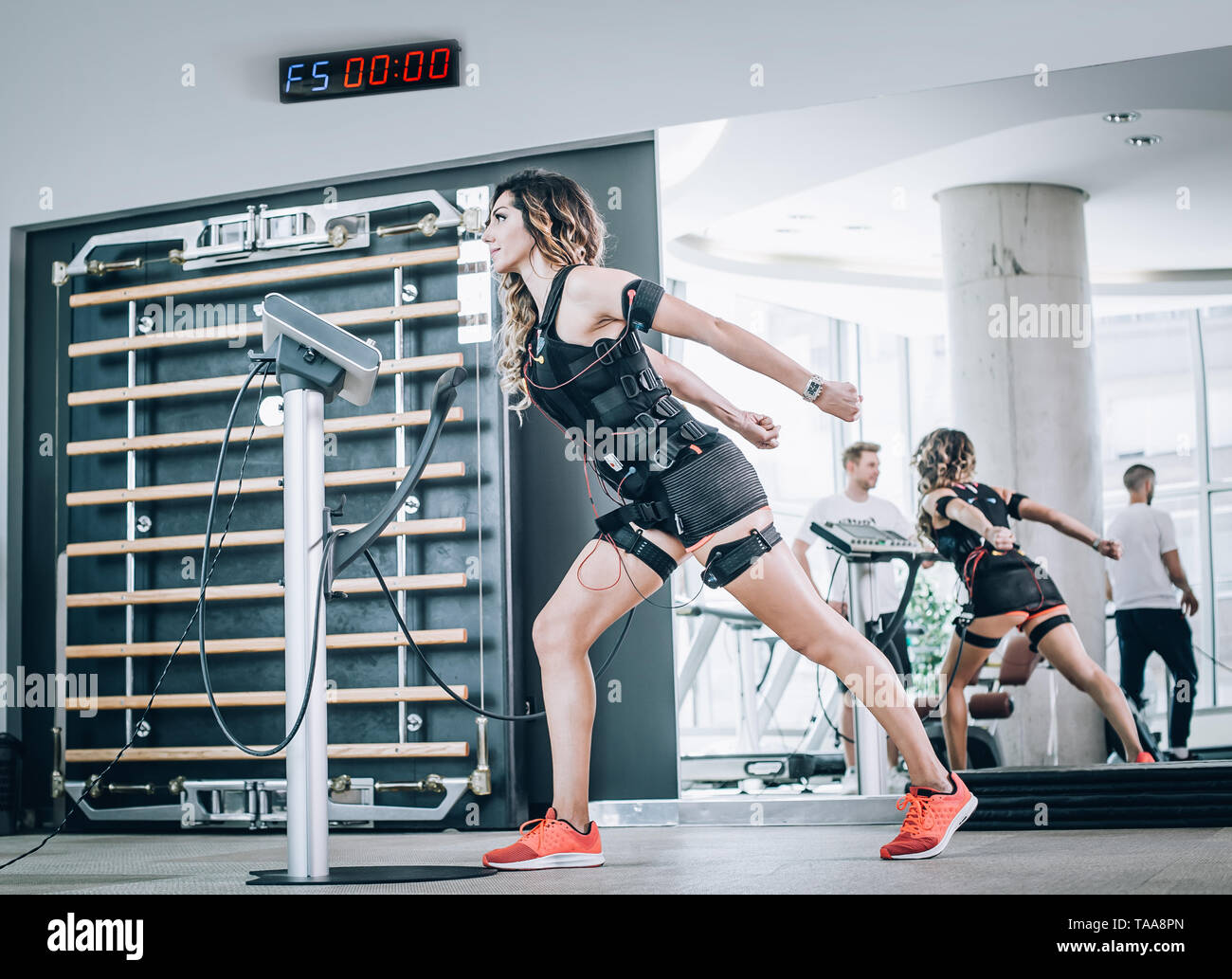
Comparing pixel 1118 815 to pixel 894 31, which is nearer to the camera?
pixel 1118 815

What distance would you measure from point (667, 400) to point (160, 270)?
2.82 m

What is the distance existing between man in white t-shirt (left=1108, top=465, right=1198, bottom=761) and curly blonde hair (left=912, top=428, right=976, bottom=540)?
55.4 inches

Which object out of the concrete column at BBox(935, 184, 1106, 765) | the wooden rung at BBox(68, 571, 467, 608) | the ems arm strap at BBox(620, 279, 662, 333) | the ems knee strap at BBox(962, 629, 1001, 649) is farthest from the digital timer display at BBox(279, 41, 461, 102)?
the ems knee strap at BBox(962, 629, 1001, 649)

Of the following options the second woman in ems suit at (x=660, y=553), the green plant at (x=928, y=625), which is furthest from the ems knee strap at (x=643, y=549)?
the green plant at (x=928, y=625)

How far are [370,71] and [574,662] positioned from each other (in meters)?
2.89

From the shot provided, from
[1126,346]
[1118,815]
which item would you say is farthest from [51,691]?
[1126,346]

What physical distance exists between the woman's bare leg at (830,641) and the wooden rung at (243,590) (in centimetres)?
171

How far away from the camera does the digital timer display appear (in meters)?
4.63

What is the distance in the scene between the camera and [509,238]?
3.18 meters

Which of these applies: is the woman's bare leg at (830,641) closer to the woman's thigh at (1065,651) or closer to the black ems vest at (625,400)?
the black ems vest at (625,400)

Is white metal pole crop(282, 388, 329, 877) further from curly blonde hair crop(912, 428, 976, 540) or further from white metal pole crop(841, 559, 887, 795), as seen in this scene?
curly blonde hair crop(912, 428, 976, 540)

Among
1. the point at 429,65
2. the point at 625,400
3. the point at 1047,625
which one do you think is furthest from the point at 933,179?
the point at 625,400

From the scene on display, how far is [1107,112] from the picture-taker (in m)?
4.88
